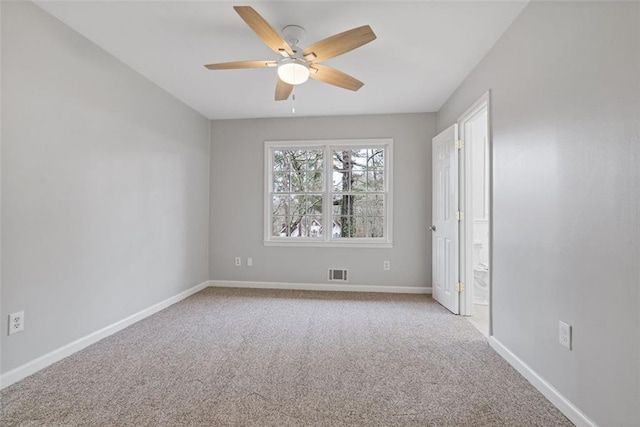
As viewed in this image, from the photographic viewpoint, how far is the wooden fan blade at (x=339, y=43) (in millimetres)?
1898

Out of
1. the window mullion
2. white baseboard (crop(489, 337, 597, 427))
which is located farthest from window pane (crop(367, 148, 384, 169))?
white baseboard (crop(489, 337, 597, 427))

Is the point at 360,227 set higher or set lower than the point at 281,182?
lower

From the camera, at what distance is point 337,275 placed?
4.30 meters

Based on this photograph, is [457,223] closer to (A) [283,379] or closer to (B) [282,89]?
(B) [282,89]

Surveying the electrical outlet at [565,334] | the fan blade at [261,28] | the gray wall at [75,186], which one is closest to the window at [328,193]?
the gray wall at [75,186]

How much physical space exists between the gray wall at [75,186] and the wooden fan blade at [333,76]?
176cm

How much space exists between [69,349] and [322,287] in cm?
274

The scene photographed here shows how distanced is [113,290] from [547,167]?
11.1 ft

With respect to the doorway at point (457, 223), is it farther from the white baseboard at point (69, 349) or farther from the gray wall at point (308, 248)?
the white baseboard at point (69, 349)

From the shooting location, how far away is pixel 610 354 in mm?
1368

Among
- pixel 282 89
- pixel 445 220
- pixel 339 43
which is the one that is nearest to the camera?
pixel 339 43

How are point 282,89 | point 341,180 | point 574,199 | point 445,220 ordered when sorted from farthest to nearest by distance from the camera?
point 341,180 < point 445,220 < point 282,89 < point 574,199

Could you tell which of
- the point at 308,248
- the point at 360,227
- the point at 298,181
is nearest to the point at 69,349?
the point at 308,248

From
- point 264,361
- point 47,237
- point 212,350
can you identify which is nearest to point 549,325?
point 264,361
